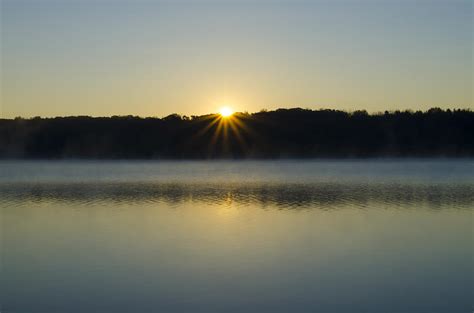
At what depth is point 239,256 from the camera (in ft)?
40.2

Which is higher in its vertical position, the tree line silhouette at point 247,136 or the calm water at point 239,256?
the tree line silhouette at point 247,136

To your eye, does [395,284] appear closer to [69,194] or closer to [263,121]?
[69,194]

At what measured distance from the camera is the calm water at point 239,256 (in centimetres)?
909

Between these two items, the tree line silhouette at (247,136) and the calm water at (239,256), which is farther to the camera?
the tree line silhouette at (247,136)

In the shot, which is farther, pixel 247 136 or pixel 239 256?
pixel 247 136

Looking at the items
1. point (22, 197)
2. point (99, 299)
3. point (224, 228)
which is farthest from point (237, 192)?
point (99, 299)

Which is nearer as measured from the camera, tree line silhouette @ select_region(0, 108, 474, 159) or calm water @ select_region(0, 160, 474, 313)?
calm water @ select_region(0, 160, 474, 313)

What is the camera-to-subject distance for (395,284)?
999 cm

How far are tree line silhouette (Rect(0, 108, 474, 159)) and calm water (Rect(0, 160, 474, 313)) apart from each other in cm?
7544

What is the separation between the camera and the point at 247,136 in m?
103

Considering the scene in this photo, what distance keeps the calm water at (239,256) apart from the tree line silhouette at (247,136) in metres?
75.4

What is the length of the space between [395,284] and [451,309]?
1.51m

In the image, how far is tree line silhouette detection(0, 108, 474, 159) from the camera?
9650 centimetres

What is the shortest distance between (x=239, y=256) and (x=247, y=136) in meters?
91.4
